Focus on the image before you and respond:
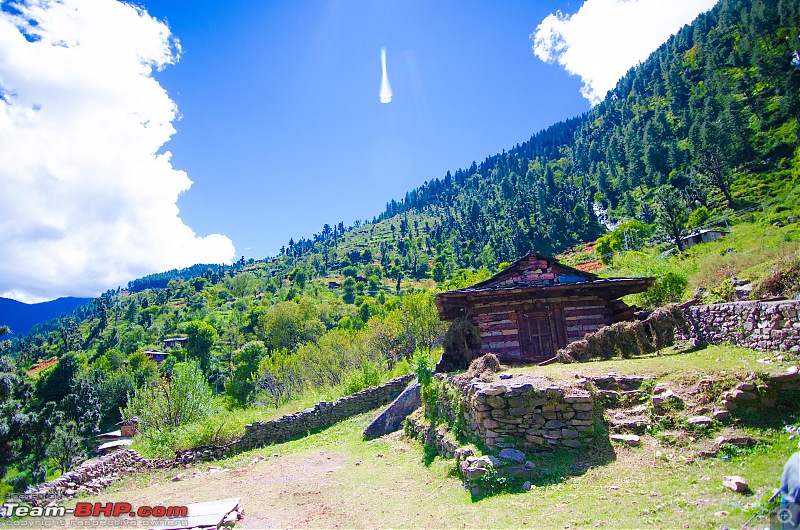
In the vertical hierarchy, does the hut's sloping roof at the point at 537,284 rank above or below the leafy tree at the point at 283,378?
above

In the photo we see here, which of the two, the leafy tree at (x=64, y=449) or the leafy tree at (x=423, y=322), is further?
the leafy tree at (x=423, y=322)

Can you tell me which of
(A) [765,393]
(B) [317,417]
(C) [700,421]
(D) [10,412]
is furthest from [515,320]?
(D) [10,412]

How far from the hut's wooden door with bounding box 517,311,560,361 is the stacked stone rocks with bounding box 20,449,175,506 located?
1663 cm

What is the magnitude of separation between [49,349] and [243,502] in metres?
144

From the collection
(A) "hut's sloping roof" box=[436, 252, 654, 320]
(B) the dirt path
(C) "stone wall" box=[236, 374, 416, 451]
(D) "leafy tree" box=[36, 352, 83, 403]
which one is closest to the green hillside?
(D) "leafy tree" box=[36, 352, 83, 403]

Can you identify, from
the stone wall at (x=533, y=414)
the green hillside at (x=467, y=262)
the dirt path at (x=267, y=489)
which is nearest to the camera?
the stone wall at (x=533, y=414)

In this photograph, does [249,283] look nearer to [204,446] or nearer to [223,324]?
[223,324]

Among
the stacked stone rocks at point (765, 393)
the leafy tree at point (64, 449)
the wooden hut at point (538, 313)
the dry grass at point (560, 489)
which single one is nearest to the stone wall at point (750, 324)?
the dry grass at point (560, 489)

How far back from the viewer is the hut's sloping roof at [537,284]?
14.0 metres

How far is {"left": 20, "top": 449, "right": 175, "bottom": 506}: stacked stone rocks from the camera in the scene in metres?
13.0

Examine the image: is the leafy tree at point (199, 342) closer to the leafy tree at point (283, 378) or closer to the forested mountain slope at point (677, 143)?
the leafy tree at point (283, 378)

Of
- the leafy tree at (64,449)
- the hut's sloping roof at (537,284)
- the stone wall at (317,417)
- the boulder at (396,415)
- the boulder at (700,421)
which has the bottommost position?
the leafy tree at (64,449)

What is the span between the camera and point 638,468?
6934 millimetres

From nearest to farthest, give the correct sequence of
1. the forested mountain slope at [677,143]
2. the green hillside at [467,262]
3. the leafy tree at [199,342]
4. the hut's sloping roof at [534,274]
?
1. the hut's sloping roof at [534,274]
2. the green hillside at [467,262]
3. the leafy tree at [199,342]
4. the forested mountain slope at [677,143]
